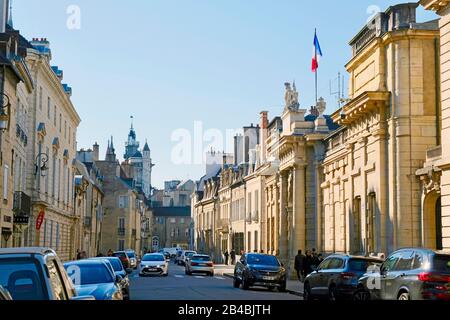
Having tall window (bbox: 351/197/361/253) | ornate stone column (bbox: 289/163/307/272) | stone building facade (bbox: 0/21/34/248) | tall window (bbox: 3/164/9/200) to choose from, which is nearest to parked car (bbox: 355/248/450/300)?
tall window (bbox: 351/197/361/253)

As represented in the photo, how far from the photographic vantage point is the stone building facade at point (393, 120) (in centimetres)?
2634

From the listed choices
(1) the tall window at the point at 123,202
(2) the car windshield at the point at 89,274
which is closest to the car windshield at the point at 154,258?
(2) the car windshield at the point at 89,274

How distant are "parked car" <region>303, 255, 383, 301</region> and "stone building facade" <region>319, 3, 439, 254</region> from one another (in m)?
6.42

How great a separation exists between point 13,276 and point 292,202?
36.7 meters

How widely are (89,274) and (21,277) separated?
7975mm

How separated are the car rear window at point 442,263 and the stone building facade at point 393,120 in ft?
39.3

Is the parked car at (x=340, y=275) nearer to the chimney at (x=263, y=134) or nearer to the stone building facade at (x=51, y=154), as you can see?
the stone building facade at (x=51, y=154)

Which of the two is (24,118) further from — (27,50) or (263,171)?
(263,171)

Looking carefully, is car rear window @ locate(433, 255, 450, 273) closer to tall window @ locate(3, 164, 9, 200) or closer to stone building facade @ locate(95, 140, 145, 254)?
tall window @ locate(3, 164, 9, 200)

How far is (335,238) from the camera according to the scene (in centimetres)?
3616

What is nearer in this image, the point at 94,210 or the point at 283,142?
the point at 283,142

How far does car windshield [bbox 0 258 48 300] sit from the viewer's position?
23.5 ft
